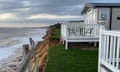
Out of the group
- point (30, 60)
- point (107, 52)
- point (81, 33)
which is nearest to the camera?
point (30, 60)

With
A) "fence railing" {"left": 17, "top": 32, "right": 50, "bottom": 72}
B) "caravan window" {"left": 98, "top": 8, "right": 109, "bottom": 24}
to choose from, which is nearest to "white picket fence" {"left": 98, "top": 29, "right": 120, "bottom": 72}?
"fence railing" {"left": 17, "top": 32, "right": 50, "bottom": 72}

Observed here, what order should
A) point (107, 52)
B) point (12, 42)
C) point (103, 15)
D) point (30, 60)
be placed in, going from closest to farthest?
point (30, 60)
point (107, 52)
point (103, 15)
point (12, 42)

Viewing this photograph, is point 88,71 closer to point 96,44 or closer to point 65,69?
point 65,69

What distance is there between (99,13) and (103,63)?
12.0m

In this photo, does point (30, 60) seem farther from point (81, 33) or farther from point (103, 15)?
point (103, 15)

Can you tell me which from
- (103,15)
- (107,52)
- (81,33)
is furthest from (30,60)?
(103,15)

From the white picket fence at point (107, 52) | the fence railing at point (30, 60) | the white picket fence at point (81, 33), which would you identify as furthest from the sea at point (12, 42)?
the white picket fence at point (107, 52)

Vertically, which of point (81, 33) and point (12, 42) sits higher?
point (81, 33)

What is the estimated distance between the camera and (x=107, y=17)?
62.4ft

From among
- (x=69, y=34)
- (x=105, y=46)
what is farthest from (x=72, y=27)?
(x=105, y=46)

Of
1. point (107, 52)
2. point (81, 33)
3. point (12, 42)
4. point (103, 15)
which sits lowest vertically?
point (12, 42)

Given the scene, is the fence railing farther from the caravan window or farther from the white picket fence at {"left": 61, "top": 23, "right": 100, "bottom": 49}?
the caravan window

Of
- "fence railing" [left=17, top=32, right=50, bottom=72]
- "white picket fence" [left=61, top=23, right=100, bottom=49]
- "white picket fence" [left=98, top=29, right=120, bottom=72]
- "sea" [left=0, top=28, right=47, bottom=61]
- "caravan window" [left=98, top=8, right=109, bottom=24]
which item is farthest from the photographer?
"sea" [left=0, top=28, right=47, bottom=61]

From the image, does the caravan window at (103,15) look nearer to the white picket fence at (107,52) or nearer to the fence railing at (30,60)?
the fence railing at (30,60)
